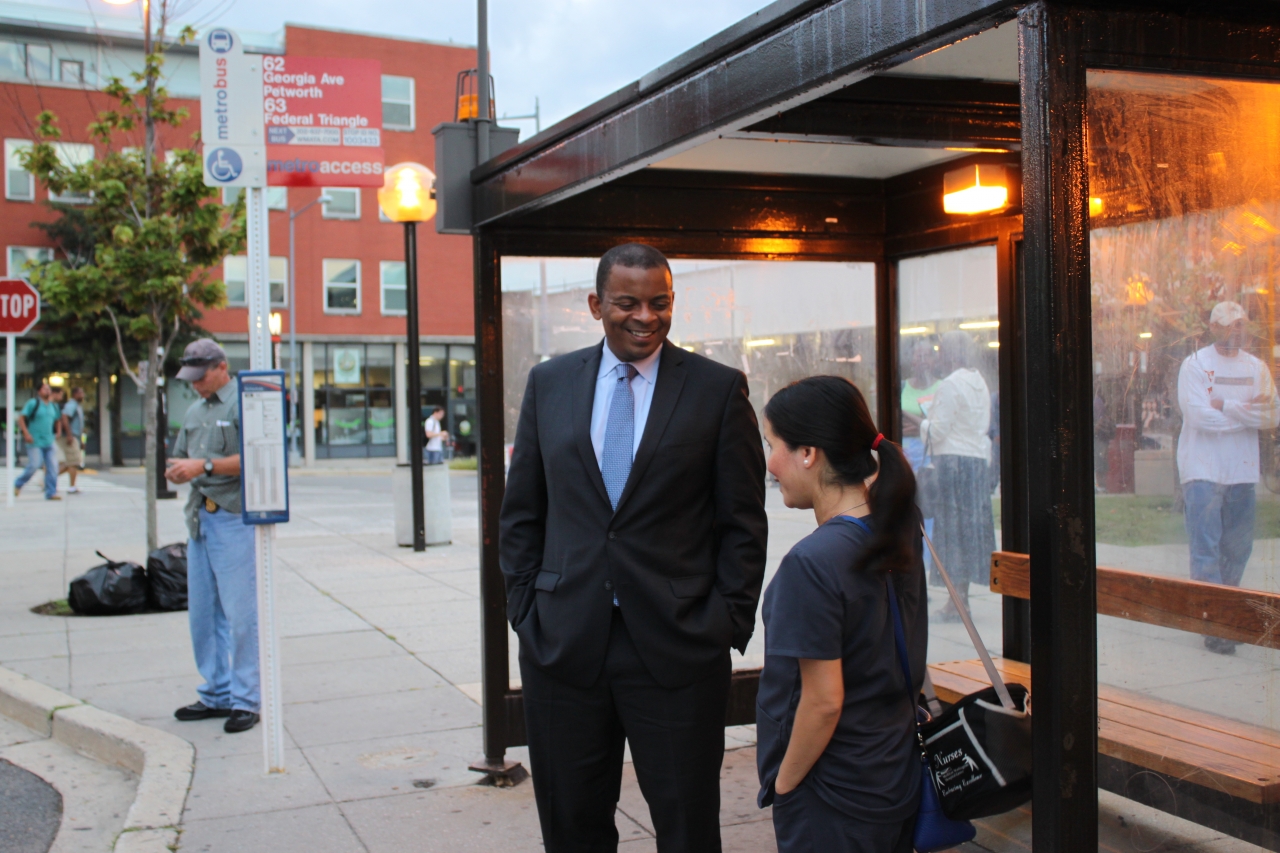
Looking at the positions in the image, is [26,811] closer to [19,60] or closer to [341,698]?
[341,698]

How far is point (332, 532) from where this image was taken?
1508cm

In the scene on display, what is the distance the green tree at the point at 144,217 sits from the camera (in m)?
10.9

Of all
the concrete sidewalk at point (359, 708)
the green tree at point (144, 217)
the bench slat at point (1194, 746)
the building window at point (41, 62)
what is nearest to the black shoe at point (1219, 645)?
the bench slat at point (1194, 746)

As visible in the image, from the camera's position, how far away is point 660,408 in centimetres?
294

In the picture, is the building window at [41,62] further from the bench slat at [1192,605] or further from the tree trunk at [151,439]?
the bench slat at [1192,605]

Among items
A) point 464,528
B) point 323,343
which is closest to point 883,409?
point 464,528

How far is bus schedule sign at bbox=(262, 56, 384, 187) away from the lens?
17.9 ft

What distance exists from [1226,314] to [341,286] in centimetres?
3793

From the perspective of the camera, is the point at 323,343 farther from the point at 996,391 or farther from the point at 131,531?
the point at 996,391

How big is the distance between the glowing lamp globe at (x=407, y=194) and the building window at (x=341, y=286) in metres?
26.7

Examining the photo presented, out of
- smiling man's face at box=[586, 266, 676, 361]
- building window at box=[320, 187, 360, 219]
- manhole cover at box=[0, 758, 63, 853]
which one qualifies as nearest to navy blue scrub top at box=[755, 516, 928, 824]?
smiling man's face at box=[586, 266, 676, 361]

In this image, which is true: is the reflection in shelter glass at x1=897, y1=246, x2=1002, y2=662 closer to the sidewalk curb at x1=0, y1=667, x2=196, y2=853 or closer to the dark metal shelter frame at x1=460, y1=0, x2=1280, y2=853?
the dark metal shelter frame at x1=460, y1=0, x2=1280, y2=853

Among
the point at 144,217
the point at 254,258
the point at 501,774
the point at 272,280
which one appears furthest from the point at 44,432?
the point at 272,280

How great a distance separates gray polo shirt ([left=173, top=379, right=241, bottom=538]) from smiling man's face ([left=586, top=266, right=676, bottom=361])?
3437mm
